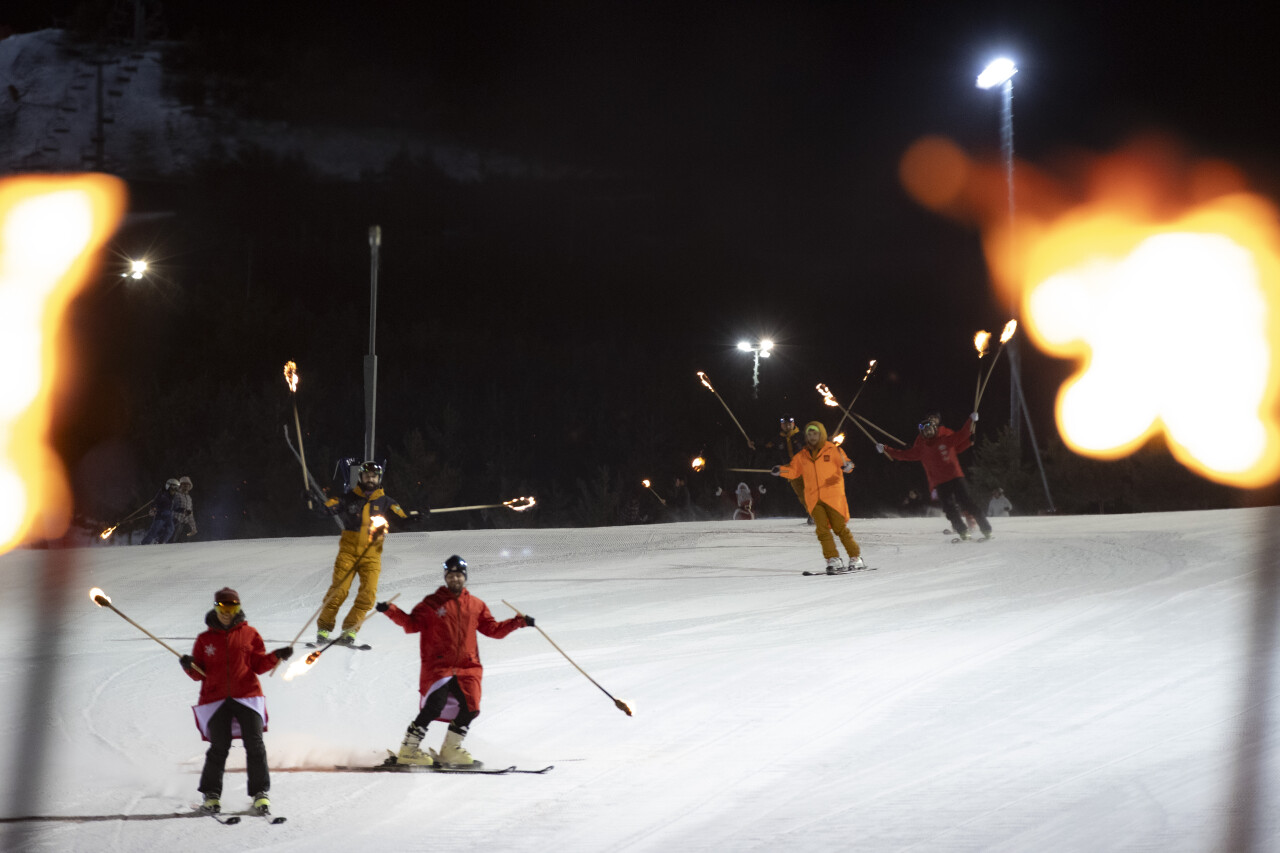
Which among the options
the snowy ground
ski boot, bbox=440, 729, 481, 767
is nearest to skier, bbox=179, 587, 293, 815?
the snowy ground

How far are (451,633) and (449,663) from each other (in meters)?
0.17

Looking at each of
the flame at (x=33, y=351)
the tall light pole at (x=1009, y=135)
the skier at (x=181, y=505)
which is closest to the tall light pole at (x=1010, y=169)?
the tall light pole at (x=1009, y=135)

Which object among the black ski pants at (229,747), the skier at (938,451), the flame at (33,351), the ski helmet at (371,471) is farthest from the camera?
the flame at (33,351)

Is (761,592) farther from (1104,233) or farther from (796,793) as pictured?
(1104,233)

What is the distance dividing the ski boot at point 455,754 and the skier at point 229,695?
1007mm

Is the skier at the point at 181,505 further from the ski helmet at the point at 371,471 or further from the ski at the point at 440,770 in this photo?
the ski at the point at 440,770

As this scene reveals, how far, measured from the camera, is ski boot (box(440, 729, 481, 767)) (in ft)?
22.0

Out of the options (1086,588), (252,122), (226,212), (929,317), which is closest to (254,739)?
(1086,588)

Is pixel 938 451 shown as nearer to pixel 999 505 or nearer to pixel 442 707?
pixel 442 707

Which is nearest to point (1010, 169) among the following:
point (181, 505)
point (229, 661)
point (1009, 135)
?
point (1009, 135)

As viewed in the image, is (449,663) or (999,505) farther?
(999,505)

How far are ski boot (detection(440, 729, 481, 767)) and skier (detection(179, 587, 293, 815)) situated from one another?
101cm

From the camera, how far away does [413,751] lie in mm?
6711

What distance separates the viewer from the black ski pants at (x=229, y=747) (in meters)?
5.92
